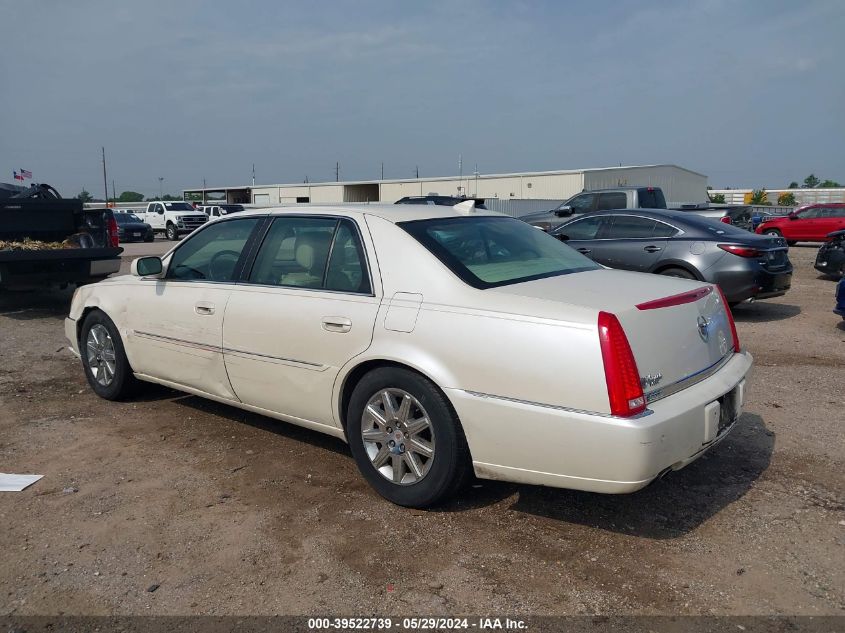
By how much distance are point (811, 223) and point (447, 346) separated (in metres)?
23.0

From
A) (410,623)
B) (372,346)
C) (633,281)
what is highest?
(633,281)

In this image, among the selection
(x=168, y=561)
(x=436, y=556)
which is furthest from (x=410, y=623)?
(x=168, y=561)

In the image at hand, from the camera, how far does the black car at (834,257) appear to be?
1265 cm

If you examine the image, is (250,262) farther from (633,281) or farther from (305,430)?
(633,281)

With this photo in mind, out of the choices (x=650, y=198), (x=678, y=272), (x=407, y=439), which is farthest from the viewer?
(x=650, y=198)

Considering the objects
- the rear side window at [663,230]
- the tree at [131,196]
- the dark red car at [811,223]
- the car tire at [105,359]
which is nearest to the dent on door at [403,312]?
the car tire at [105,359]

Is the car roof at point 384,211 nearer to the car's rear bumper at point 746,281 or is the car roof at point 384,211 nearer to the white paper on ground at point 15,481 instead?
the white paper on ground at point 15,481

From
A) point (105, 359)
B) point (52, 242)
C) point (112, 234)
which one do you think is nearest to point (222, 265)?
point (105, 359)

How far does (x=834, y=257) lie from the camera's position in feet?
41.8

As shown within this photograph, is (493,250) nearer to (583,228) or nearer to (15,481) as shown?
(15,481)

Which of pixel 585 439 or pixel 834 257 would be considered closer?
pixel 585 439

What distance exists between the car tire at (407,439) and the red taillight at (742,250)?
646 centimetres

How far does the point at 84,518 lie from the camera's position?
3680 mm

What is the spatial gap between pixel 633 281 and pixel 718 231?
5.86 metres
